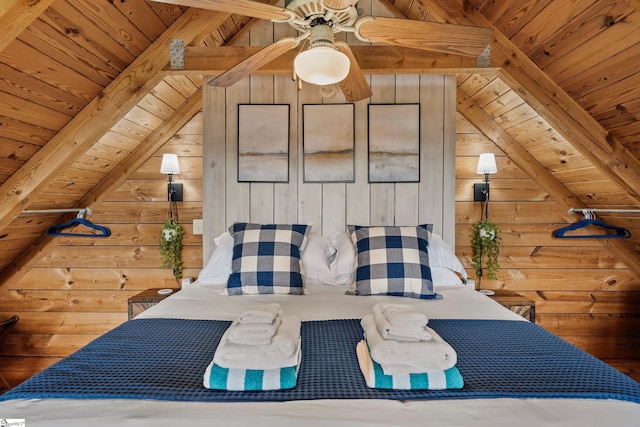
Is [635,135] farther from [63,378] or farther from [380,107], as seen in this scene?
[63,378]

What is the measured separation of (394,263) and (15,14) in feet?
6.21

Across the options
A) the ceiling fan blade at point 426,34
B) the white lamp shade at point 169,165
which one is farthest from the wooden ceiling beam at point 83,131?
the ceiling fan blade at point 426,34

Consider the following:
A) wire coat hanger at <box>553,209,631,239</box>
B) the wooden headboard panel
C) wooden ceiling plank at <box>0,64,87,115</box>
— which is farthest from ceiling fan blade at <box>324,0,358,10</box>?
wire coat hanger at <box>553,209,631,239</box>

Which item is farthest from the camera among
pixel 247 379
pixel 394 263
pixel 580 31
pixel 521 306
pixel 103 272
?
pixel 103 272

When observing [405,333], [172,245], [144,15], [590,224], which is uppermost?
[144,15]

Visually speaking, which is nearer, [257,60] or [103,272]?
[257,60]

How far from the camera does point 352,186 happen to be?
2.46 m

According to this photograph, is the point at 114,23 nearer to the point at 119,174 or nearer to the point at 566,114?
the point at 119,174

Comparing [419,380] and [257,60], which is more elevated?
[257,60]

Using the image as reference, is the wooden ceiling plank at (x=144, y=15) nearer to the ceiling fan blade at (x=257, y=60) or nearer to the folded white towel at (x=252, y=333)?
the ceiling fan blade at (x=257, y=60)

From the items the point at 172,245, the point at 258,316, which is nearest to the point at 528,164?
the point at 258,316

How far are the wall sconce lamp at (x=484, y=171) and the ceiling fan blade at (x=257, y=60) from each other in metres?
1.73

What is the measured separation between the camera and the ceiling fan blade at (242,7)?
1194 mm

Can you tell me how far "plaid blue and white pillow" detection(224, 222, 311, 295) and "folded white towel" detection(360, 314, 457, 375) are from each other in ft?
3.11
